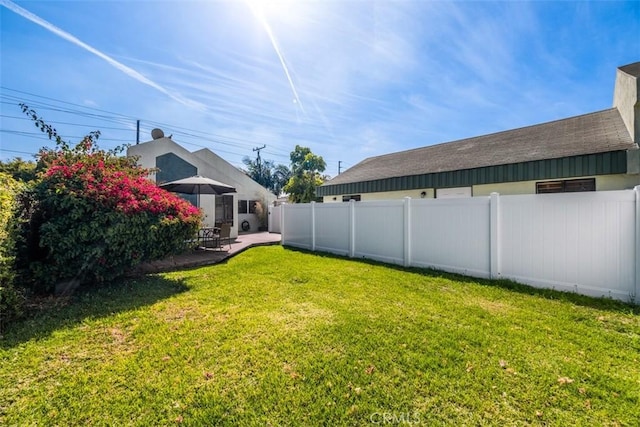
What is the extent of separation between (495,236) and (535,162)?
14.3ft

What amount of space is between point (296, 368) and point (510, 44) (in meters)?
11.1

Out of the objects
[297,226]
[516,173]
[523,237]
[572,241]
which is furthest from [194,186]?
[516,173]

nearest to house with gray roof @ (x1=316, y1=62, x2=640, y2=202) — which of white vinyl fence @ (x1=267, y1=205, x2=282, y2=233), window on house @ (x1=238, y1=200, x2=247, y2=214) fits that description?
white vinyl fence @ (x1=267, y1=205, x2=282, y2=233)

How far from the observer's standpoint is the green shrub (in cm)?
366

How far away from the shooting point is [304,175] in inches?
890

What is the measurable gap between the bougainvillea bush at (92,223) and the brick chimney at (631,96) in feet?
37.6

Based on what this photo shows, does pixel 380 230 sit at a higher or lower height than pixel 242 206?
lower

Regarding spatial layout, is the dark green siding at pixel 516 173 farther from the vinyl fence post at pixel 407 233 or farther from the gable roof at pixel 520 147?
the vinyl fence post at pixel 407 233

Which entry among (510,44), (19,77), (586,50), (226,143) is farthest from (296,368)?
(226,143)

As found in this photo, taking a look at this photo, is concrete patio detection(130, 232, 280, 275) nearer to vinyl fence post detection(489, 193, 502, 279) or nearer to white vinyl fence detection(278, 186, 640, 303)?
white vinyl fence detection(278, 186, 640, 303)

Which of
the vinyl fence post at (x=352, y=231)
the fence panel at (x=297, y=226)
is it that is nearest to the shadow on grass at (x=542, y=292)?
the vinyl fence post at (x=352, y=231)

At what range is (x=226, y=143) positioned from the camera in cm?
3497

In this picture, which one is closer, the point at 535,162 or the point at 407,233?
the point at 407,233

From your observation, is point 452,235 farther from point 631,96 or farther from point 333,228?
point 631,96
